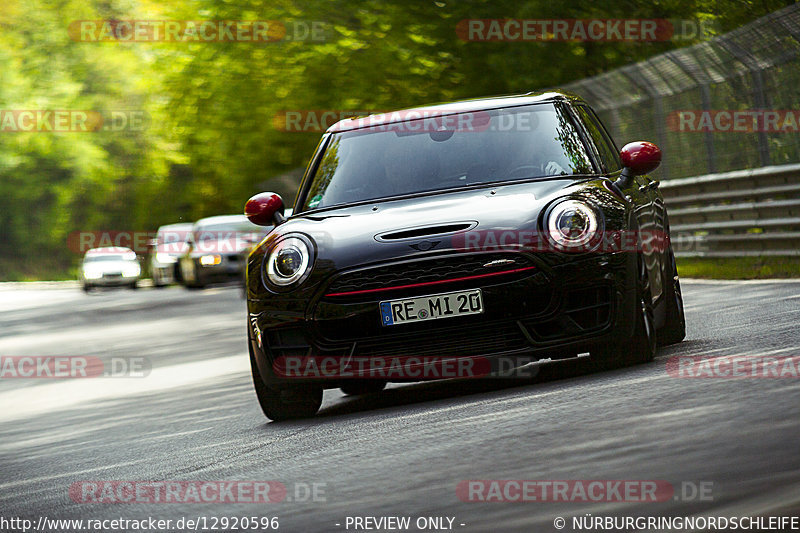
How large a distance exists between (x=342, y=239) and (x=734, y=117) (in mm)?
11614

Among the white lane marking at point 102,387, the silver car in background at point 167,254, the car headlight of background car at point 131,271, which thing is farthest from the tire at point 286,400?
the car headlight of background car at point 131,271

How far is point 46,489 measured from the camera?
268 inches

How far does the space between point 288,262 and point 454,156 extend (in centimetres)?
136

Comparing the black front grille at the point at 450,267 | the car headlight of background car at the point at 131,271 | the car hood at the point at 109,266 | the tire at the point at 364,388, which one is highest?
the black front grille at the point at 450,267

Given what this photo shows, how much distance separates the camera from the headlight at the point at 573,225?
714cm

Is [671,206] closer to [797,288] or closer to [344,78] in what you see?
[797,288]

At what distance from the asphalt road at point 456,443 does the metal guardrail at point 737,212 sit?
4350 mm

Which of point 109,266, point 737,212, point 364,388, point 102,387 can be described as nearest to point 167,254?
point 109,266

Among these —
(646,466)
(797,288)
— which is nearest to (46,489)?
(646,466)

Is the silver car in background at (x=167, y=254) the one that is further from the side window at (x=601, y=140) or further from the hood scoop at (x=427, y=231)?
the hood scoop at (x=427, y=231)

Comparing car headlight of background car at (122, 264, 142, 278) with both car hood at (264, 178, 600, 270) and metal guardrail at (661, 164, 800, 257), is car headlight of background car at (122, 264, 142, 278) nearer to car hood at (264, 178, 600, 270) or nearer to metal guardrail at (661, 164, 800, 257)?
metal guardrail at (661, 164, 800, 257)

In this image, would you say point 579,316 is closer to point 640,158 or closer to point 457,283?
point 457,283

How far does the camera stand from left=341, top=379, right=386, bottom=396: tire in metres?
8.66

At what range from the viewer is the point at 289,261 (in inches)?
290
